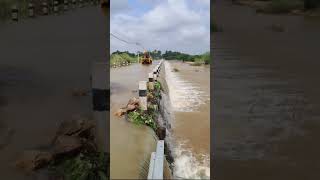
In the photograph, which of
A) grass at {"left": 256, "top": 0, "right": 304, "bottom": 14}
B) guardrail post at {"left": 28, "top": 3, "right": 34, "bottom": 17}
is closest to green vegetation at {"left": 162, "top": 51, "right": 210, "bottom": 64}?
guardrail post at {"left": 28, "top": 3, "right": 34, "bottom": 17}

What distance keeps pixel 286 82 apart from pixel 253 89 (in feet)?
2.89

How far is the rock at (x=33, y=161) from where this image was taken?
193 cm

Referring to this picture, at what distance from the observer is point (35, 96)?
8.23 ft

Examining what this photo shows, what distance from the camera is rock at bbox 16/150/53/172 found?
1.93 m

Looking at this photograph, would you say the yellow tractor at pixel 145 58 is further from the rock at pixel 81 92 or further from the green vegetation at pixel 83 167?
the rock at pixel 81 92

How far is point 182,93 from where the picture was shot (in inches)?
57.4

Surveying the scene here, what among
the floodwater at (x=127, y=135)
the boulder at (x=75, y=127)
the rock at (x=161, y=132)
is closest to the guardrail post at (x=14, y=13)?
the boulder at (x=75, y=127)

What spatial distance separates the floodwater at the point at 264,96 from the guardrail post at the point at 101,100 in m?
0.39

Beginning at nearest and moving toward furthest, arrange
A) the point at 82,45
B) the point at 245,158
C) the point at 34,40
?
the point at 82,45, the point at 245,158, the point at 34,40

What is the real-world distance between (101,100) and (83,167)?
0.38 meters

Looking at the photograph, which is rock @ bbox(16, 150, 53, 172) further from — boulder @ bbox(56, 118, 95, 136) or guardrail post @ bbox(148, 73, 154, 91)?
guardrail post @ bbox(148, 73, 154, 91)

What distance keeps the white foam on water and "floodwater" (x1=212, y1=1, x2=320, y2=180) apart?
0.10 metres

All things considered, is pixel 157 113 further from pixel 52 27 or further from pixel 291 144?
pixel 291 144

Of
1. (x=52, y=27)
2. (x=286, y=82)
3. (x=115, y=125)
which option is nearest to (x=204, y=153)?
(x=115, y=125)
